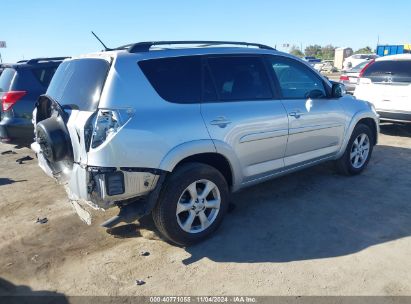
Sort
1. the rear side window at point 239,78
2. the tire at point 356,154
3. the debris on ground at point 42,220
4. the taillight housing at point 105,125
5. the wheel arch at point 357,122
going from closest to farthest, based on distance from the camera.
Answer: the taillight housing at point 105,125 < the rear side window at point 239,78 < the debris on ground at point 42,220 < the wheel arch at point 357,122 < the tire at point 356,154

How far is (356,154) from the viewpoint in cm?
537

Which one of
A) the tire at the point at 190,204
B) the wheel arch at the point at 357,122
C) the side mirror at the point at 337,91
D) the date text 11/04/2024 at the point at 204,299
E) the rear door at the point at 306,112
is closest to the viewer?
the date text 11/04/2024 at the point at 204,299

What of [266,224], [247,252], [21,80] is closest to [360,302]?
[247,252]

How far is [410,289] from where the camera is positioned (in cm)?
283

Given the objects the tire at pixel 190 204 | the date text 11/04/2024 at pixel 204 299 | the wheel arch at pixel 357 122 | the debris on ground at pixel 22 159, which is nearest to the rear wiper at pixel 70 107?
the tire at pixel 190 204

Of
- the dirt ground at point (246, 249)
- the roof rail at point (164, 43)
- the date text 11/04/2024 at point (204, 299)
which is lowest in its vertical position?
the date text 11/04/2024 at point (204, 299)

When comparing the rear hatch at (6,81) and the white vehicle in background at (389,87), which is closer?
the rear hatch at (6,81)

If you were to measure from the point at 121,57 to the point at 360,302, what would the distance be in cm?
273

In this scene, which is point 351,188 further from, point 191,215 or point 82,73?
point 82,73

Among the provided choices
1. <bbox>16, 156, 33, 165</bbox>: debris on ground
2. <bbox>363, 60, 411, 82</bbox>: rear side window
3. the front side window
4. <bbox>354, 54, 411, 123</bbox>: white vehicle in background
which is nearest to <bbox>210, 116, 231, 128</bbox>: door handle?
the front side window

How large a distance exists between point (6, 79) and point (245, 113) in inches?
187

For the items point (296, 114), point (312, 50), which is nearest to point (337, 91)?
point (296, 114)

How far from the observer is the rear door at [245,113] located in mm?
3566

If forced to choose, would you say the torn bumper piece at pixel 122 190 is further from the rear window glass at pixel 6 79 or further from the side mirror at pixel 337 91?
the rear window glass at pixel 6 79
